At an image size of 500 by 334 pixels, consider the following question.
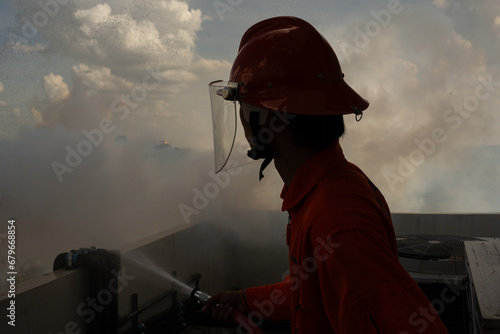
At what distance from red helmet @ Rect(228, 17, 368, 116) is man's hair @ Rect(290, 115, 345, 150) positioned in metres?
0.03

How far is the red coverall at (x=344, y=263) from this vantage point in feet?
2.94

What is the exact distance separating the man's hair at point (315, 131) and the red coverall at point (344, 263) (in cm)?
6

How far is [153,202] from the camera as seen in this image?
25.7 ft

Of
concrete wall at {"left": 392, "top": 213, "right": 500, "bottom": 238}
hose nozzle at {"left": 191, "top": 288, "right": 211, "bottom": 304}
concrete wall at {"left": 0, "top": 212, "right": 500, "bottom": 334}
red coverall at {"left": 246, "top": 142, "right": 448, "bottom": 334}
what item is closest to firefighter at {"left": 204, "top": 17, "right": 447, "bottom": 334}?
red coverall at {"left": 246, "top": 142, "right": 448, "bottom": 334}

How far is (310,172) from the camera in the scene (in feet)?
4.14

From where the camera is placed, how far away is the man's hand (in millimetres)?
1816

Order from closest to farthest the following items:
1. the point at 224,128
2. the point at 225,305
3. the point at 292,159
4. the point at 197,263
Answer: the point at 292,159 → the point at 224,128 → the point at 225,305 → the point at 197,263

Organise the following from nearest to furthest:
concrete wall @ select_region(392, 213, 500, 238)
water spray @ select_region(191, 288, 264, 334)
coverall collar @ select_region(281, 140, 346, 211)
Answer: coverall collar @ select_region(281, 140, 346, 211) → water spray @ select_region(191, 288, 264, 334) → concrete wall @ select_region(392, 213, 500, 238)

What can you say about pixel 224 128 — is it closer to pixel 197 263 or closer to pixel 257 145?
pixel 257 145

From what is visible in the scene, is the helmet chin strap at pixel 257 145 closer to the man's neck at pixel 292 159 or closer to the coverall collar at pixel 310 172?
the man's neck at pixel 292 159

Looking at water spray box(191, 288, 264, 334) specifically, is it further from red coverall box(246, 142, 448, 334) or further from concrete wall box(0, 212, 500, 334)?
concrete wall box(0, 212, 500, 334)

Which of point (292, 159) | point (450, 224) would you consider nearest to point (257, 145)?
point (292, 159)

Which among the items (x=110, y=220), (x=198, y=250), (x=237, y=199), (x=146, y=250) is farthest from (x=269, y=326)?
(x=110, y=220)

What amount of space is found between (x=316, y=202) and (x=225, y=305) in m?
0.91
